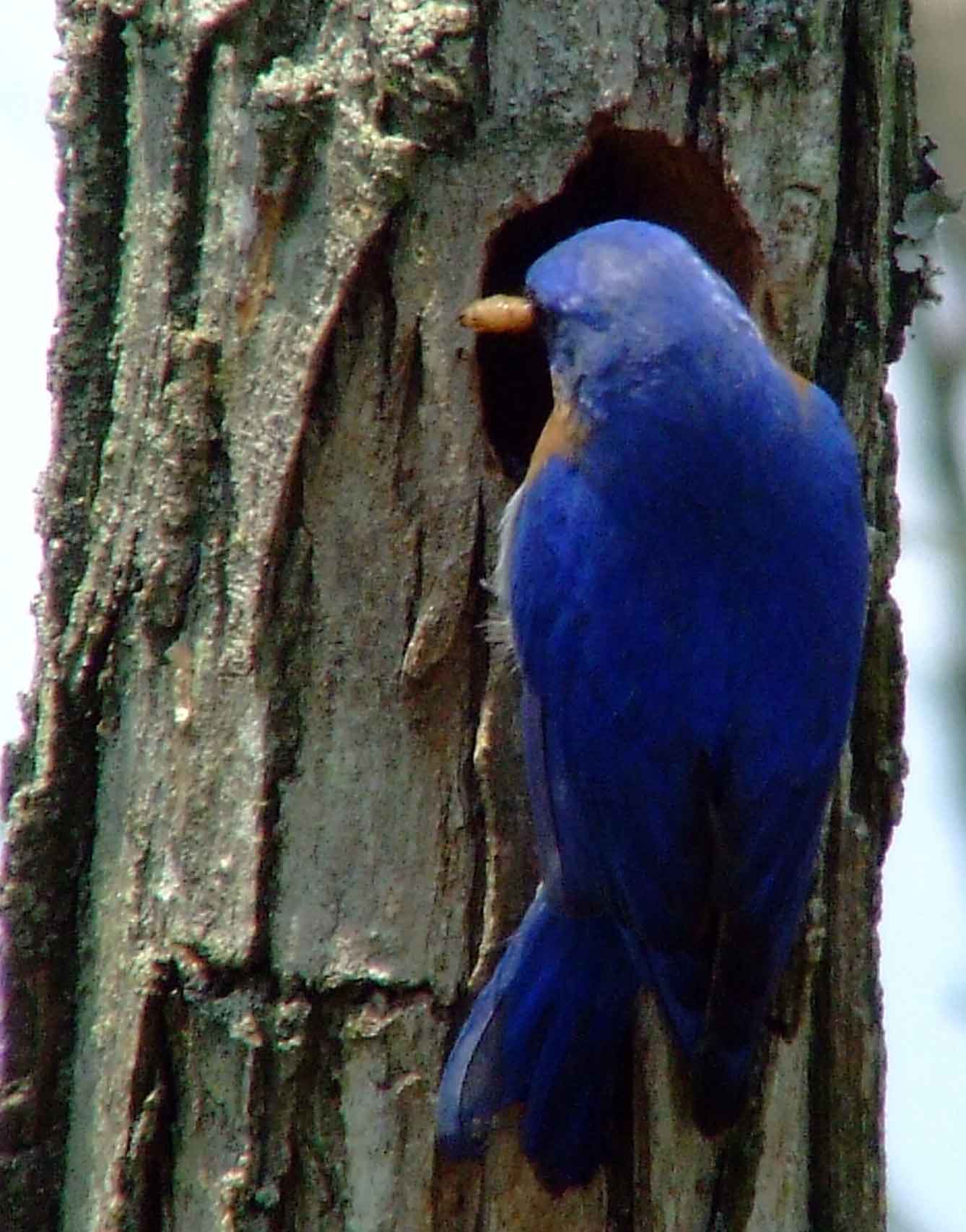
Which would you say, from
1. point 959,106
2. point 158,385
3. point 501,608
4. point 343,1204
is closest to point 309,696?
point 501,608

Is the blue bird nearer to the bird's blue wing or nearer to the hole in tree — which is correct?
the bird's blue wing

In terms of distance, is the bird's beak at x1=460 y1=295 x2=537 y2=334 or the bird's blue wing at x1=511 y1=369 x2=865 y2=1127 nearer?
the bird's blue wing at x1=511 y1=369 x2=865 y2=1127

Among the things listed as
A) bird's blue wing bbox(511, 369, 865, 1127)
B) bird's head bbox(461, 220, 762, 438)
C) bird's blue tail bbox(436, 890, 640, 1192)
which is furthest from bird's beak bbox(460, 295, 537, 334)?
bird's blue tail bbox(436, 890, 640, 1192)

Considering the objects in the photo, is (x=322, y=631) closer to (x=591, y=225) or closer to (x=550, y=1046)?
(x=550, y=1046)

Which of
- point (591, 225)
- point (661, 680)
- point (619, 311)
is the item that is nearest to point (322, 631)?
point (661, 680)

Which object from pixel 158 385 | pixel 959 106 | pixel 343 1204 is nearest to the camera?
pixel 343 1204

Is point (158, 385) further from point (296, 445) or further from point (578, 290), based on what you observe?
point (578, 290)

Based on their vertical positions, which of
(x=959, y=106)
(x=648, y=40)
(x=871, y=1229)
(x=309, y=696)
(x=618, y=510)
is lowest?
(x=871, y=1229)

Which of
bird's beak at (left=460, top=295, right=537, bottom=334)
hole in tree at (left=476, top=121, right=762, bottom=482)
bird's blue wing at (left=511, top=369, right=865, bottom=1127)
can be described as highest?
hole in tree at (left=476, top=121, right=762, bottom=482)
